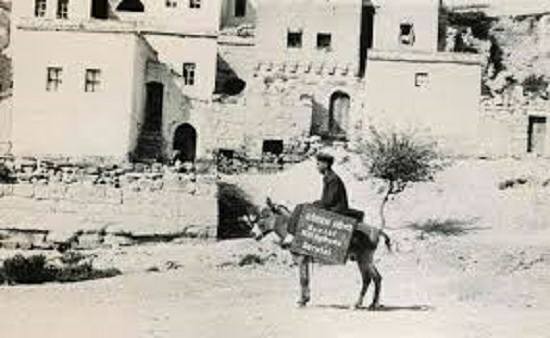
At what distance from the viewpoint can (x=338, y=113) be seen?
70.6 ft

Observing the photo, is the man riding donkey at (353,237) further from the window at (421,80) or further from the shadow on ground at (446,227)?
the window at (421,80)

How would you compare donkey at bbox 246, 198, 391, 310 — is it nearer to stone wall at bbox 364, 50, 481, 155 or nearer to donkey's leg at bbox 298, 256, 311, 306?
donkey's leg at bbox 298, 256, 311, 306

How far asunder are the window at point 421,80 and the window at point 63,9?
648cm

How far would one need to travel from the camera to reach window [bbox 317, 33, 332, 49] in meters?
21.9

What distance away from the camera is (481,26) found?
2616 centimetres

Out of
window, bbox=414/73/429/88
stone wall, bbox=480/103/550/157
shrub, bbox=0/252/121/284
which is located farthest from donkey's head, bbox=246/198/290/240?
window, bbox=414/73/429/88

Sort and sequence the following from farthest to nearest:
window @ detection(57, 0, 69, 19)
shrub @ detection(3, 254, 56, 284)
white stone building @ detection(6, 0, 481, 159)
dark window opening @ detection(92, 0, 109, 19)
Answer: dark window opening @ detection(92, 0, 109, 19) → window @ detection(57, 0, 69, 19) → white stone building @ detection(6, 0, 481, 159) → shrub @ detection(3, 254, 56, 284)

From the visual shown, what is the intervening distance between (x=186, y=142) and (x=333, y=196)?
11496mm

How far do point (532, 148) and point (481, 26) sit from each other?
23.2 ft

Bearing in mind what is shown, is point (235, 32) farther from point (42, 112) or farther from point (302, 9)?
point (42, 112)

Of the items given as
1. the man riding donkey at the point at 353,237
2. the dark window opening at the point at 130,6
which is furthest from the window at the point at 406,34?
the man riding donkey at the point at 353,237

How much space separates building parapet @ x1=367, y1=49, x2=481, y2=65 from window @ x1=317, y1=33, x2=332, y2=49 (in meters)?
1.56

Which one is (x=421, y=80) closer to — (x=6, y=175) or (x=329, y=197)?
(x=6, y=175)

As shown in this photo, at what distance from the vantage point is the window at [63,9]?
22438 mm
